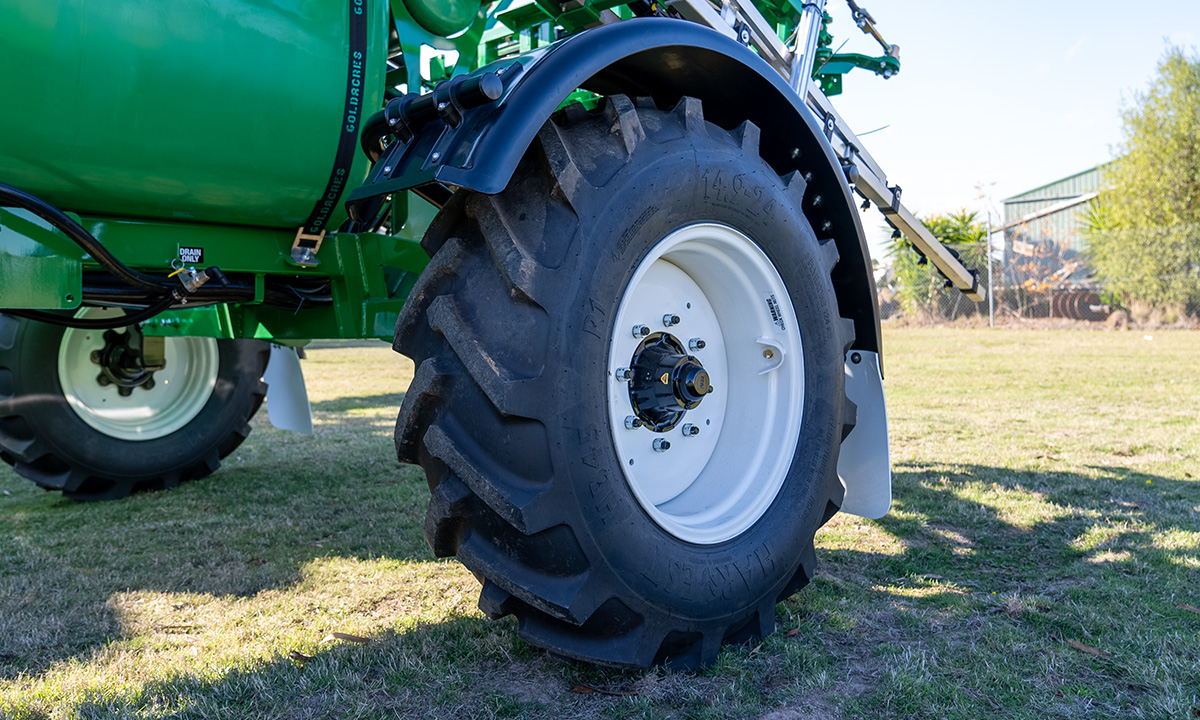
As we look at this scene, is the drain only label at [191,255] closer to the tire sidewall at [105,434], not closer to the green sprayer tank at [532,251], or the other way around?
the green sprayer tank at [532,251]

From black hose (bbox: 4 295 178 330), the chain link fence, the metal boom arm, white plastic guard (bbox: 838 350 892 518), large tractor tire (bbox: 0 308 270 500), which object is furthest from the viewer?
the chain link fence

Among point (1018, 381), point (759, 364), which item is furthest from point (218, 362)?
point (1018, 381)

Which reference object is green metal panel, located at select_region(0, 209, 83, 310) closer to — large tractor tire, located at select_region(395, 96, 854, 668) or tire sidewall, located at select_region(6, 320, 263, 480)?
large tractor tire, located at select_region(395, 96, 854, 668)

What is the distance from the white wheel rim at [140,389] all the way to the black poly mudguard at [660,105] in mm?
2931

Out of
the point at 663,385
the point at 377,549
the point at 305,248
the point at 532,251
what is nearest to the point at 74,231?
the point at 305,248

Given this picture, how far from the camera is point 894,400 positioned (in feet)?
25.5

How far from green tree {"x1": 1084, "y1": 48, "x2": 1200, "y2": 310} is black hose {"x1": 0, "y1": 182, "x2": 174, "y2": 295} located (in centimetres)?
2095

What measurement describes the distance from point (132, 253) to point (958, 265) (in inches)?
135

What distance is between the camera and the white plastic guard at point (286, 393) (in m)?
4.23

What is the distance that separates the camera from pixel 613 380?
1949 millimetres

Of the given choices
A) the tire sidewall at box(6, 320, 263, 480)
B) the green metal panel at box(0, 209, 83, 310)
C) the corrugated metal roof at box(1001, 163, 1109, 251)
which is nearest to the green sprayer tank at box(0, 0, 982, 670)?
the green metal panel at box(0, 209, 83, 310)

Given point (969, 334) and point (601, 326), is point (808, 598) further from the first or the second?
point (969, 334)

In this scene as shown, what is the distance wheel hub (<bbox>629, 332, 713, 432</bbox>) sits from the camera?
78.7 inches

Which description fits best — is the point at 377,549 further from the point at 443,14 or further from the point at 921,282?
the point at 921,282
